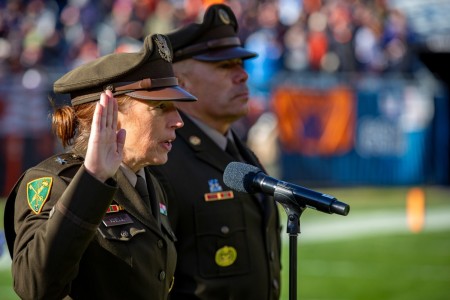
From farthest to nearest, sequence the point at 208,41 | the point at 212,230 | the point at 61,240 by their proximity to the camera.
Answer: the point at 208,41 < the point at 212,230 < the point at 61,240

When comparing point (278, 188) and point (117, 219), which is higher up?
point (278, 188)

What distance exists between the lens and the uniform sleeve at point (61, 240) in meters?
2.63

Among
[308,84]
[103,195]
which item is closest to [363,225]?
[308,84]

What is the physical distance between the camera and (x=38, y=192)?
2.92 meters

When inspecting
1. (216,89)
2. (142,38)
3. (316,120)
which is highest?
(142,38)

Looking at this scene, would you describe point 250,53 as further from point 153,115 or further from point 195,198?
point 153,115

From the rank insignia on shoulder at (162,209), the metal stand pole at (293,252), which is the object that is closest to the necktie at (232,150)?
the rank insignia on shoulder at (162,209)

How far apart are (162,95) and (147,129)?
133 mm

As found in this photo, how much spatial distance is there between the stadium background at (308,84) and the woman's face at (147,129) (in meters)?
10.5

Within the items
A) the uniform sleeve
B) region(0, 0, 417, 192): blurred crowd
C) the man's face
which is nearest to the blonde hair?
the uniform sleeve

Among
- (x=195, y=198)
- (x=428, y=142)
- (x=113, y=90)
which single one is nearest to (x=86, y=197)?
(x=113, y=90)

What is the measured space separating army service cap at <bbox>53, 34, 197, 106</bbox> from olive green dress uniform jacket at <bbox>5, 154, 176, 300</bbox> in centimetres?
24

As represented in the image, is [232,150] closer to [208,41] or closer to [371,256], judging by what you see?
[208,41]

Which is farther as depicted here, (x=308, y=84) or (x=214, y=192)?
(x=308, y=84)
